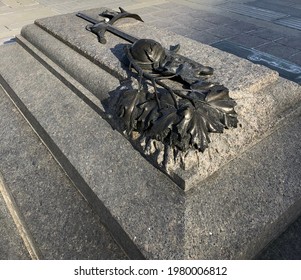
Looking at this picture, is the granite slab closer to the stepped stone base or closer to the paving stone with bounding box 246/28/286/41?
the stepped stone base

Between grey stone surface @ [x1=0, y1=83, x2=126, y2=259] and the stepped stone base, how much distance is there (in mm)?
90

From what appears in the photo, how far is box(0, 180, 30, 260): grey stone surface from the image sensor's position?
2123 millimetres

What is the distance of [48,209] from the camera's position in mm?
2242

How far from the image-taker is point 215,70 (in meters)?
2.49

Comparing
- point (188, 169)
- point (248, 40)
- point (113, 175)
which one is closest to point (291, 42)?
point (248, 40)

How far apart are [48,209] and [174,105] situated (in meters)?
1.14

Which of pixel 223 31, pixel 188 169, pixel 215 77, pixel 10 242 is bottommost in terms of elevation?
pixel 10 242

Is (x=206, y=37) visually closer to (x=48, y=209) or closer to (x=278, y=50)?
(x=278, y=50)

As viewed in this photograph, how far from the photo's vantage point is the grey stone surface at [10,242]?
2.12 m

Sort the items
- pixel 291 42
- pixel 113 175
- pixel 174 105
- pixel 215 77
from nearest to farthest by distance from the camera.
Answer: pixel 174 105, pixel 113 175, pixel 215 77, pixel 291 42
